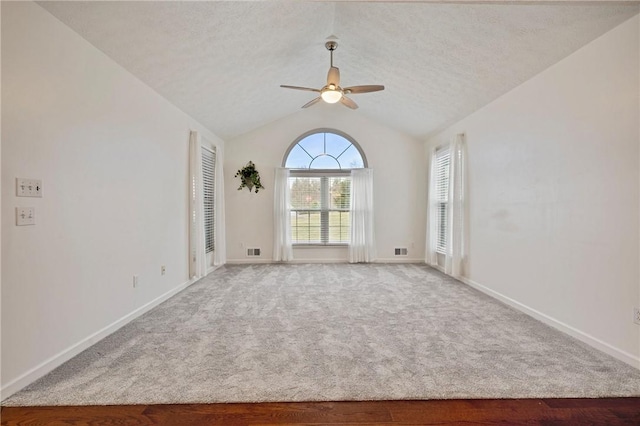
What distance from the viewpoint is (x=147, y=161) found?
351cm

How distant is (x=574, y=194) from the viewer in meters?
2.75

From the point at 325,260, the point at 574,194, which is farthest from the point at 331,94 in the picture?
the point at 325,260

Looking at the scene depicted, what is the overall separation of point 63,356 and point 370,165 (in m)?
5.28

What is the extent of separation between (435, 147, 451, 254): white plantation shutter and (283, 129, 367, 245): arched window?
1486 mm

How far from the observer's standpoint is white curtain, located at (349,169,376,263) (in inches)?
244

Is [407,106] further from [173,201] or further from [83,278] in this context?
[83,278]

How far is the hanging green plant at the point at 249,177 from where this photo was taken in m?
6.17

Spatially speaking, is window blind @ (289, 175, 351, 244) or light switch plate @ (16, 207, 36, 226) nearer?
light switch plate @ (16, 207, 36, 226)

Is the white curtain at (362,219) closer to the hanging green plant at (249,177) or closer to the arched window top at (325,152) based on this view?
the arched window top at (325,152)

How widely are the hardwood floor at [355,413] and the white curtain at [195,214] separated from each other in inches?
112

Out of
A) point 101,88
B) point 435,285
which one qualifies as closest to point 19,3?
point 101,88

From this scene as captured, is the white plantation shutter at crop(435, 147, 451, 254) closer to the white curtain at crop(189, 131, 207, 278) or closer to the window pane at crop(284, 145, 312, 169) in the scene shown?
the window pane at crop(284, 145, 312, 169)

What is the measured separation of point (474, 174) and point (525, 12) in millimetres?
2237

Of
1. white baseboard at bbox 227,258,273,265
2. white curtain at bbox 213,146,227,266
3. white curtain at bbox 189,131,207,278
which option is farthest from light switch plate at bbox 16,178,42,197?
white baseboard at bbox 227,258,273,265
